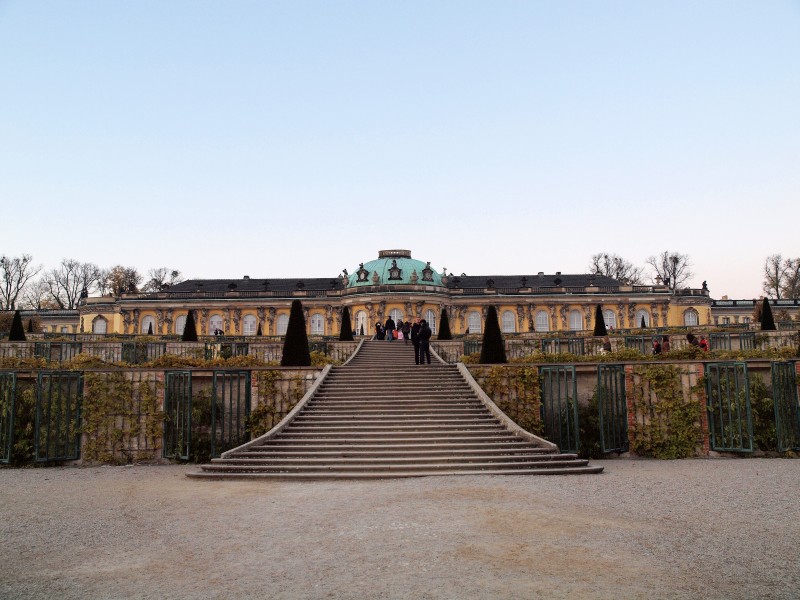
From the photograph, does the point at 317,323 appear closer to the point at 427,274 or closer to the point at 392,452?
the point at 427,274

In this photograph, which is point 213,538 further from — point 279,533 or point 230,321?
point 230,321

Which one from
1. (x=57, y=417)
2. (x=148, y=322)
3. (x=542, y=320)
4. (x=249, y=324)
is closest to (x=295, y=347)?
(x=57, y=417)

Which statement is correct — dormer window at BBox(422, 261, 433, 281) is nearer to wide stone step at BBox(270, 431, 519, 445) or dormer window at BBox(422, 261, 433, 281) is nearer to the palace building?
the palace building

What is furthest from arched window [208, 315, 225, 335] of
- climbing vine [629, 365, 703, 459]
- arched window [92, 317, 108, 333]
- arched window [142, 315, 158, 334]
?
climbing vine [629, 365, 703, 459]

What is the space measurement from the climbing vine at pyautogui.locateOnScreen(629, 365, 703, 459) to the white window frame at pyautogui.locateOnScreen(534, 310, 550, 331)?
47782mm

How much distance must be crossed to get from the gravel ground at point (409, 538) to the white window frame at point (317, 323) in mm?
51219

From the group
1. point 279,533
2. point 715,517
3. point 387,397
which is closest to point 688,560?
point 715,517

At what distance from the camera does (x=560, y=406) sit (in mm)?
15641

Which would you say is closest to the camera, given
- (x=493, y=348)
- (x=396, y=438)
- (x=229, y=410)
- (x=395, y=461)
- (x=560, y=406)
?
(x=395, y=461)

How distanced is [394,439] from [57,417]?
295 inches

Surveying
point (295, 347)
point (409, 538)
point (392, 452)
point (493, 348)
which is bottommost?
point (409, 538)

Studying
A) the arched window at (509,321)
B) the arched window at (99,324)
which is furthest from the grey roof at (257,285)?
the arched window at (509,321)

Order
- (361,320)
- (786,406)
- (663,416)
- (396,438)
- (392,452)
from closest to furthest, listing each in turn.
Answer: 1. (392,452)
2. (396,438)
3. (786,406)
4. (663,416)
5. (361,320)

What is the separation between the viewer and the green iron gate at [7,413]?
15.0m
